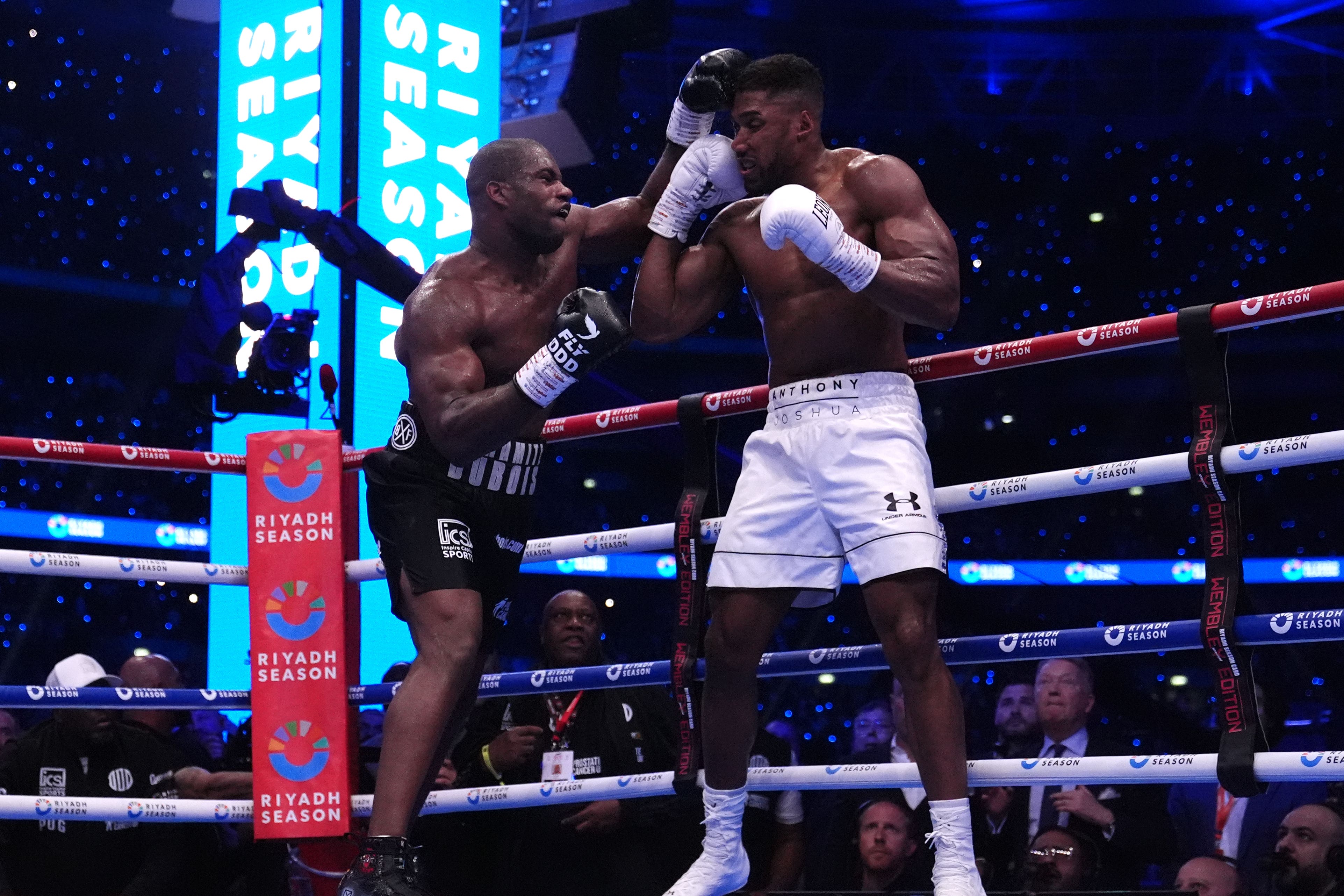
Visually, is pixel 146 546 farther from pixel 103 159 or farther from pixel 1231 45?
pixel 1231 45

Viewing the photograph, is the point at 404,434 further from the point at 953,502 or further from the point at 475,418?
the point at 953,502

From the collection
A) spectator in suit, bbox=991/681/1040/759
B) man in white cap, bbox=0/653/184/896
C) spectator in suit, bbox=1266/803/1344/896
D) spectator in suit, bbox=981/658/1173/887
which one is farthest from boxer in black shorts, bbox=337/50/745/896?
spectator in suit, bbox=991/681/1040/759

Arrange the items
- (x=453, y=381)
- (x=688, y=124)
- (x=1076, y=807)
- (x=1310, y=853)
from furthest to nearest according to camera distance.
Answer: (x=1076, y=807), (x=1310, y=853), (x=688, y=124), (x=453, y=381)

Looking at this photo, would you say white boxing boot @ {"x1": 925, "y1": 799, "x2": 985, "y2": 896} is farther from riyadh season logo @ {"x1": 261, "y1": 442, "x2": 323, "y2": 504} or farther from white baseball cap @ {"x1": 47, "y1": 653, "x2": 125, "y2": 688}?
white baseball cap @ {"x1": 47, "y1": 653, "x2": 125, "y2": 688}

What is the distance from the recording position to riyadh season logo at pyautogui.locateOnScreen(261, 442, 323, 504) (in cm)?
298

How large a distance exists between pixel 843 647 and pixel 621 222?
3.22 ft

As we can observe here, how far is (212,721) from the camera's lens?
5070 millimetres

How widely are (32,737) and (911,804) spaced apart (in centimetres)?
236

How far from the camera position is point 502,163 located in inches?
104

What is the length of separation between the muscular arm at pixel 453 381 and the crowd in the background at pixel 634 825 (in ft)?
3.37

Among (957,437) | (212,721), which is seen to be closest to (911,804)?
(212,721)

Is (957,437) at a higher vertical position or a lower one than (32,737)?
higher

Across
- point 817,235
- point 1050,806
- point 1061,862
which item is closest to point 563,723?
point 1061,862

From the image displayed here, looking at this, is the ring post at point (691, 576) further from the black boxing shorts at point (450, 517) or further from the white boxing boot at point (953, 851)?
the white boxing boot at point (953, 851)
